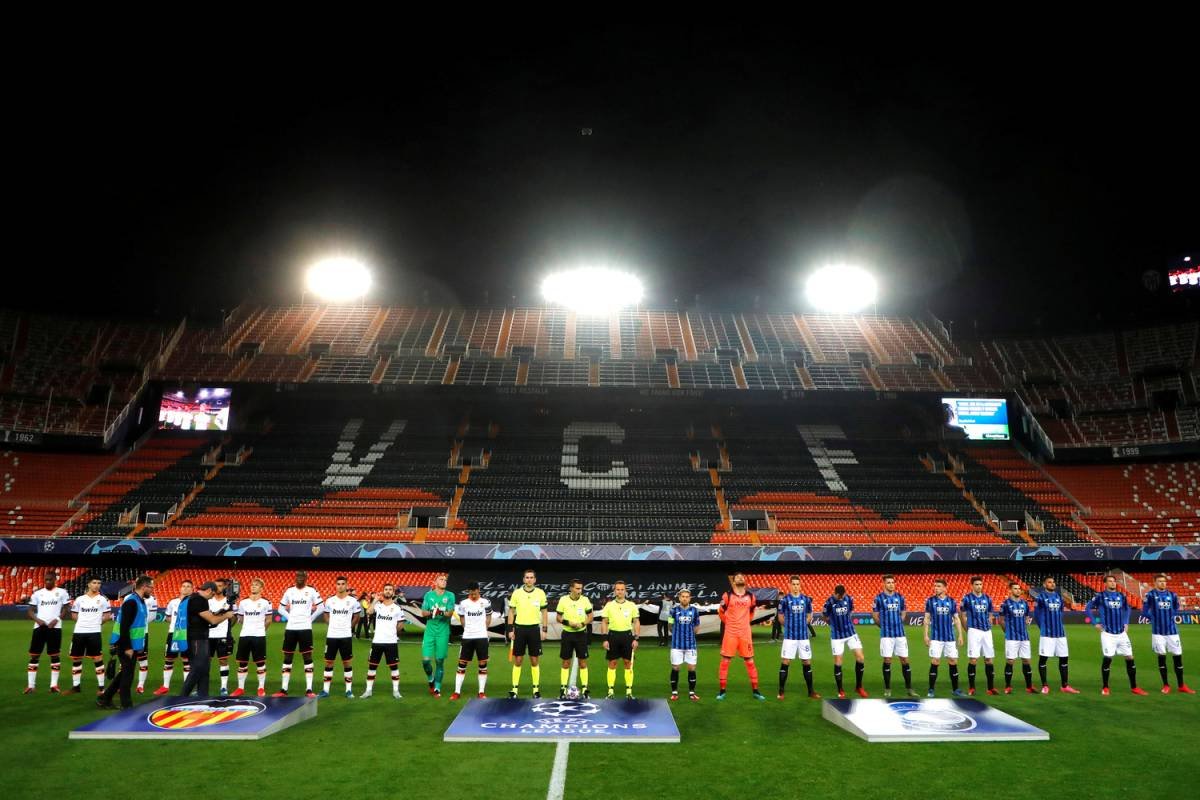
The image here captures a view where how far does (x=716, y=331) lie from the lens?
1714 inches

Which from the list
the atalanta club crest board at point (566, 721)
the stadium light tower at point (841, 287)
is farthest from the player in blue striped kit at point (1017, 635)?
the stadium light tower at point (841, 287)

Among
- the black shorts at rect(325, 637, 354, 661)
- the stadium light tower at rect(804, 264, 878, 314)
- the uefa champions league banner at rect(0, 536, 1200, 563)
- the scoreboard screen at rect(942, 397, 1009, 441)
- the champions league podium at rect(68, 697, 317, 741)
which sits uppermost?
the stadium light tower at rect(804, 264, 878, 314)

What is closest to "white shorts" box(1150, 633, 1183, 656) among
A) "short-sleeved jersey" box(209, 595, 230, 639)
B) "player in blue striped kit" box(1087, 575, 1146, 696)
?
"player in blue striped kit" box(1087, 575, 1146, 696)

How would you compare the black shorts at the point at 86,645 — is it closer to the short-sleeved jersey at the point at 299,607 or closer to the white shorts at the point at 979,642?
the short-sleeved jersey at the point at 299,607

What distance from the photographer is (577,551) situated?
2862cm

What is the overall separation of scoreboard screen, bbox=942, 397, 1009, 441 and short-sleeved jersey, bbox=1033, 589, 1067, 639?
28.9 m

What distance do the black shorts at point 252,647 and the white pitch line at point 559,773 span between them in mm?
6111

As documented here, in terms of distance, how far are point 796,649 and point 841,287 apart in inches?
1391

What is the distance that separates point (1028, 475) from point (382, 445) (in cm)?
3483

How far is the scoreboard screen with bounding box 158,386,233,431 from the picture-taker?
38500mm

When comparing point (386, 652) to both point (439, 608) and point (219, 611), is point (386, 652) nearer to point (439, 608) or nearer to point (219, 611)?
point (439, 608)

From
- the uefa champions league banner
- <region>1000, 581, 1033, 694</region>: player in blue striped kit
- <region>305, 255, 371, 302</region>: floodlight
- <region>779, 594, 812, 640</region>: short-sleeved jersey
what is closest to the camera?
<region>779, 594, 812, 640</region>: short-sleeved jersey

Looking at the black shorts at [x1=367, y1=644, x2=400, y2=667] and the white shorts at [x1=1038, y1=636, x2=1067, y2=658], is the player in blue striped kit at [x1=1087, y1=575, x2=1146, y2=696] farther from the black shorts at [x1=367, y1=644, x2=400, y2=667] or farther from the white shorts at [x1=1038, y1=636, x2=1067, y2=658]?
the black shorts at [x1=367, y1=644, x2=400, y2=667]

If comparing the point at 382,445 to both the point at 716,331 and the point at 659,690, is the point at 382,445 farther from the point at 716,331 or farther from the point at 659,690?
the point at 659,690
